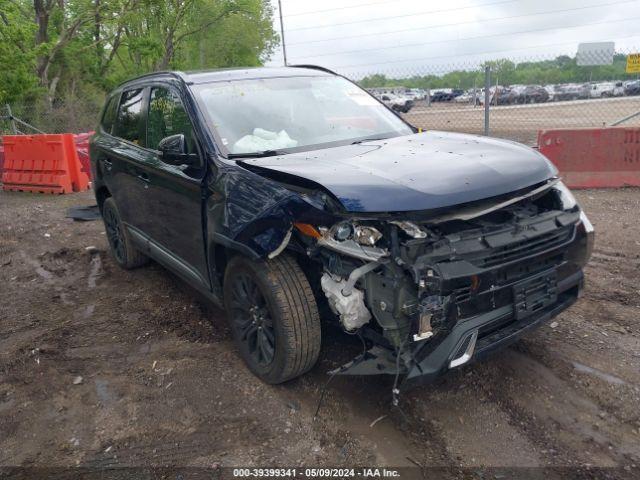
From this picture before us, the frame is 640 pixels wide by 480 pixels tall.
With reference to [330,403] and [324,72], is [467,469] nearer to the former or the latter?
[330,403]

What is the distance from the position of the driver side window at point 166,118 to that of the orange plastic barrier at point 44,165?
6.83 m

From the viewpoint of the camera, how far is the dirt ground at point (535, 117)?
16391mm

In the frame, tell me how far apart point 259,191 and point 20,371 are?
2.22m

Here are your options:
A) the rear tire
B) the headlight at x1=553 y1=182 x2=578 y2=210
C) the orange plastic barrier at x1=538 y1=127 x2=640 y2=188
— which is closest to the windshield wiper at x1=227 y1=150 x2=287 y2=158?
the headlight at x1=553 y1=182 x2=578 y2=210

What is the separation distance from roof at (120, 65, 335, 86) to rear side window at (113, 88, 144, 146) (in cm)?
23

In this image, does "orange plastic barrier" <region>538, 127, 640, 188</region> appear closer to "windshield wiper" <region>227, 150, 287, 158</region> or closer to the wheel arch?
"windshield wiper" <region>227, 150, 287, 158</region>

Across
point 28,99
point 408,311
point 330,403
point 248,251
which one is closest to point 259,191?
point 248,251

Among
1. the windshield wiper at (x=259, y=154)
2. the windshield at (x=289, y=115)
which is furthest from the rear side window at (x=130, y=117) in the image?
the windshield wiper at (x=259, y=154)

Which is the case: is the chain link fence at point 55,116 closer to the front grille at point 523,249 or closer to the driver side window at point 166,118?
the driver side window at point 166,118

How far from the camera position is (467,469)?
2580 millimetres

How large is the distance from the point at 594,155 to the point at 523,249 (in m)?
5.73

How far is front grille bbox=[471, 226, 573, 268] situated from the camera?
8.75ft

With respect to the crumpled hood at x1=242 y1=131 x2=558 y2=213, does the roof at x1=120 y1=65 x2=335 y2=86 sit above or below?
above

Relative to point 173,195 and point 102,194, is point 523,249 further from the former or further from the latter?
point 102,194
